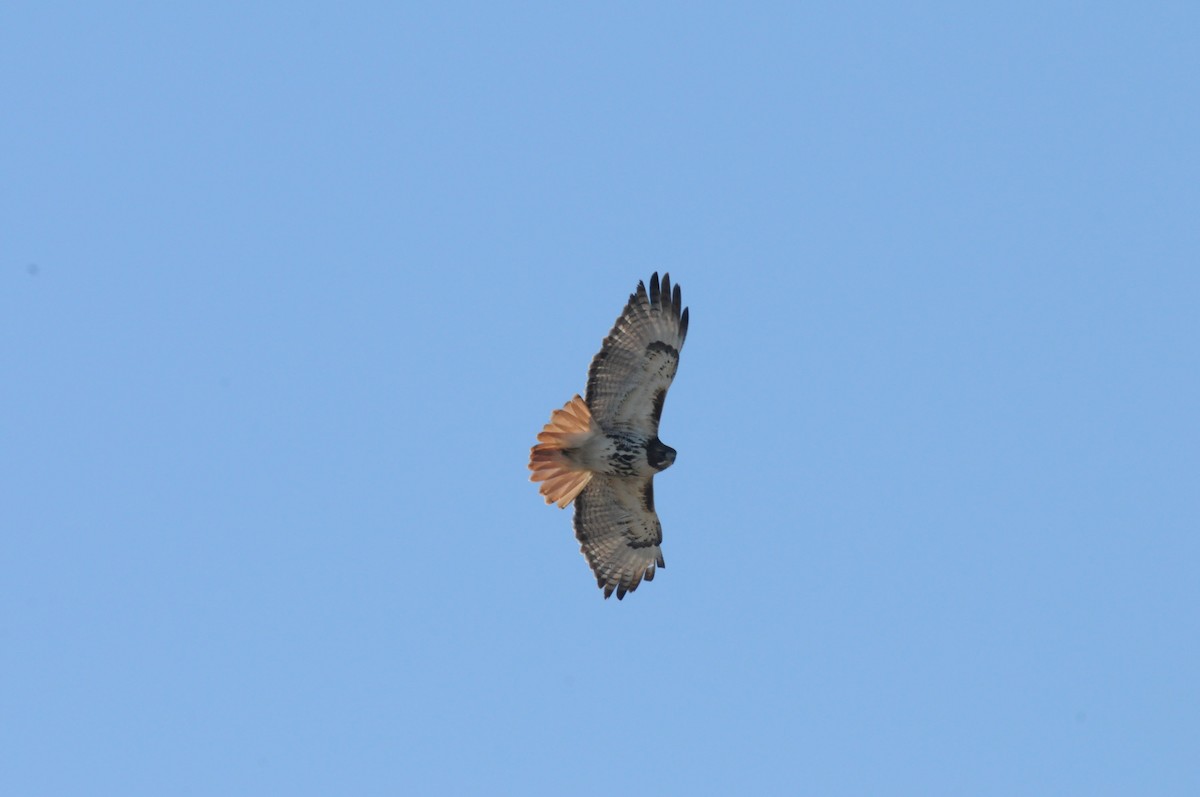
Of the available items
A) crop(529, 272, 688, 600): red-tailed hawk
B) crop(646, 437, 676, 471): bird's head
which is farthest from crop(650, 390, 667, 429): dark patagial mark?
crop(646, 437, 676, 471): bird's head

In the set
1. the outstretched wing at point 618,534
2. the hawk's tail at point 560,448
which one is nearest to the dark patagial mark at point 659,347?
the hawk's tail at point 560,448

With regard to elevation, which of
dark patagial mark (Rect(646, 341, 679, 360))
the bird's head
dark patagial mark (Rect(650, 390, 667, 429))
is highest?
Result: dark patagial mark (Rect(646, 341, 679, 360))

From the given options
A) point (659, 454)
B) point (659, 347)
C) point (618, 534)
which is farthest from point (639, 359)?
point (618, 534)

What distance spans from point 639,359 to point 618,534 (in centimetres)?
238

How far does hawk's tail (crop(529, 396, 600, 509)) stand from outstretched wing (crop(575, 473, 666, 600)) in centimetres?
51

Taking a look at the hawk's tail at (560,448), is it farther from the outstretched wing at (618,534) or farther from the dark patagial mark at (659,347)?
the dark patagial mark at (659,347)

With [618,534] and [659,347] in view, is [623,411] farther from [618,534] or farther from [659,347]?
[618,534]

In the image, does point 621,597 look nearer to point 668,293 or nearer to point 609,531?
point 609,531

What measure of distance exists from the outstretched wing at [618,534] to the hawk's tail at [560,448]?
0.51 m

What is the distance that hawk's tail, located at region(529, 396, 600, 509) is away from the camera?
1950 cm

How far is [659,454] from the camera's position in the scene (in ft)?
65.0

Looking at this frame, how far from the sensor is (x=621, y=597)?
2125cm

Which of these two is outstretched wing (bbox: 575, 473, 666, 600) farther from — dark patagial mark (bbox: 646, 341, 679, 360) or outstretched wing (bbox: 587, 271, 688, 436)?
dark patagial mark (bbox: 646, 341, 679, 360)

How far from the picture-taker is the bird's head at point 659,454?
780 inches
